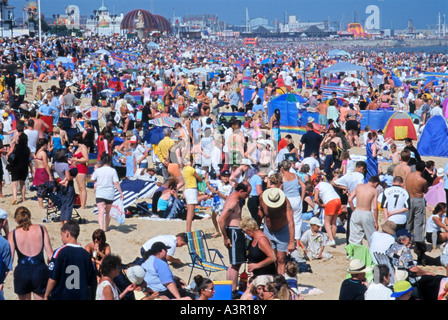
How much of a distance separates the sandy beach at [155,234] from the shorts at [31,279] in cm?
126

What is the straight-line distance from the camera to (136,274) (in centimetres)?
564

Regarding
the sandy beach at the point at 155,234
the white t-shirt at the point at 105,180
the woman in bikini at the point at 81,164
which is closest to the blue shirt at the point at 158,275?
the sandy beach at the point at 155,234

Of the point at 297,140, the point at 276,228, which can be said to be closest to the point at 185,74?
the point at 297,140

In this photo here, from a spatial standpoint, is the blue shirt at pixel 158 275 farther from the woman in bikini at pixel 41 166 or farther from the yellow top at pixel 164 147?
the yellow top at pixel 164 147

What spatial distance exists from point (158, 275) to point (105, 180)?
105 inches

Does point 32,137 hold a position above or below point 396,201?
above

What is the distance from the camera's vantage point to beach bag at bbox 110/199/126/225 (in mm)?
8875

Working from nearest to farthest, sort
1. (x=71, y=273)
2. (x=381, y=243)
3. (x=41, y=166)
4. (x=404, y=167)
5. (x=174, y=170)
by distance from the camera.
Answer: (x=71, y=273)
(x=381, y=243)
(x=404, y=167)
(x=41, y=166)
(x=174, y=170)

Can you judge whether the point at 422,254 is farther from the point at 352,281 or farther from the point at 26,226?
the point at 26,226

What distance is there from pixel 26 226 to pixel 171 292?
1.45m

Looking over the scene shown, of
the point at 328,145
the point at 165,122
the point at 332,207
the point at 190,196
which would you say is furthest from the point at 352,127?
the point at 190,196

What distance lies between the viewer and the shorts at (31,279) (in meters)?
5.45

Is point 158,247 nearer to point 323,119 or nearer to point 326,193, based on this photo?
point 326,193
